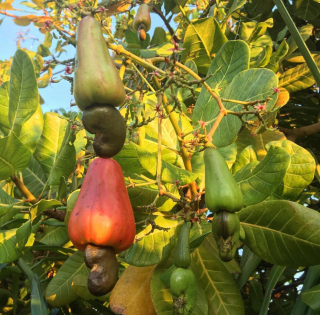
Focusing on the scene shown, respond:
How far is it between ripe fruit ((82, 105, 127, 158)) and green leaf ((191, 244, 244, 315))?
1.36 feet

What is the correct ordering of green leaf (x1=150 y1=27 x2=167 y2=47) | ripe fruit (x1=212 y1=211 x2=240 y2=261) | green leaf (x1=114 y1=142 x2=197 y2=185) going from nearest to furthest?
ripe fruit (x1=212 y1=211 x2=240 y2=261) → green leaf (x1=114 y1=142 x2=197 y2=185) → green leaf (x1=150 y1=27 x2=167 y2=47)

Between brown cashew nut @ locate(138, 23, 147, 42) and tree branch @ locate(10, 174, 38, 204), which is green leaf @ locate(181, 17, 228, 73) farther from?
tree branch @ locate(10, 174, 38, 204)

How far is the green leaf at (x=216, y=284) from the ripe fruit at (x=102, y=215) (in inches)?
12.6

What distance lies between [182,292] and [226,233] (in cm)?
14

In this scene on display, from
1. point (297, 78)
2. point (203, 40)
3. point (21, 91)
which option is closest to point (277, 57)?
point (297, 78)

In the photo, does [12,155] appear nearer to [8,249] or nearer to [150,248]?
[8,249]

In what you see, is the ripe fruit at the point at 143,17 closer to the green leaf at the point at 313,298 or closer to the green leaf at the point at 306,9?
the green leaf at the point at 306,9

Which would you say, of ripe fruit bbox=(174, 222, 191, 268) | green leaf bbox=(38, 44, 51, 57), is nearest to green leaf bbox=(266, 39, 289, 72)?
ripe fruit bbox=(174, 222, 191, 268)

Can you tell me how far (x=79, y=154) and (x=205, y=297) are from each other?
0.63 m

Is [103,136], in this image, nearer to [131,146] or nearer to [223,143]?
[131,146]

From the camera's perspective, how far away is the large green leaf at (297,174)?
0.83m

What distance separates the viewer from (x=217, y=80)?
0.98 metres

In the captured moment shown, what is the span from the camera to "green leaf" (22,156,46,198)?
1.11m

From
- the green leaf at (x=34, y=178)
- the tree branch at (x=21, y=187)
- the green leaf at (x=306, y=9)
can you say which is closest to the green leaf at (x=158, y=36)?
the green leaf at (x=306, y=9)
